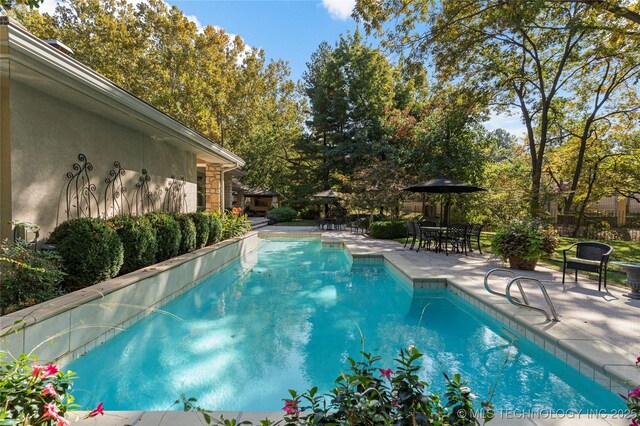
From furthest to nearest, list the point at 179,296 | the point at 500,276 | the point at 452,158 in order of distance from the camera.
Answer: the point at 452,158 → the point at 500,276 → the point at 179,296

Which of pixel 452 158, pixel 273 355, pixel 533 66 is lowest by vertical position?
pixel 273 355

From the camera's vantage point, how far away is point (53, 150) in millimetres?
5051

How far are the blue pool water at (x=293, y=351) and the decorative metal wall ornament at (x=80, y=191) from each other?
232 centimetres

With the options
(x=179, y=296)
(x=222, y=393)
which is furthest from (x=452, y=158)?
(x=222, y=393)

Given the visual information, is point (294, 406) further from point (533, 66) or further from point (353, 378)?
point (533, 66)

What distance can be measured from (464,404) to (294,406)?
2.90 feet

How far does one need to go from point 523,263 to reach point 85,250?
897cm

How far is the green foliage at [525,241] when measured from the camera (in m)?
7.65

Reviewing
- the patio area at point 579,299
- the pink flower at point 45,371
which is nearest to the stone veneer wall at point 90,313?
the pink flower at point 45,371

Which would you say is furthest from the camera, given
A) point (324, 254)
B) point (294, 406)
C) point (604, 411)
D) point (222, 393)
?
point (324, 254)

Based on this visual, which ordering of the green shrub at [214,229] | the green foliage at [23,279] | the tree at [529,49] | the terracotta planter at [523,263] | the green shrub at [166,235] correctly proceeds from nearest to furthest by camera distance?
the green foliage at [23,279] → the green shrub at [166,235] → the terracotta planter at [523,263] → the tree at [529,49] → the green shrub at [214,229]

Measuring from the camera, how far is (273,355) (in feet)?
13.7

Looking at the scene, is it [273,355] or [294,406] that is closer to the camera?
[294,406]

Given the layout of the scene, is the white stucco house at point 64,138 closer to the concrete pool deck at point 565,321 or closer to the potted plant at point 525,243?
the concrete pool deck at point 565,321
